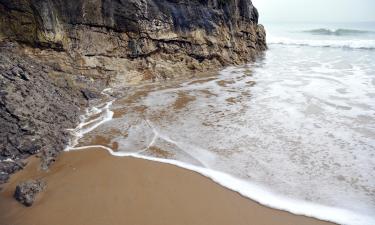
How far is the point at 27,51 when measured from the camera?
266 inches

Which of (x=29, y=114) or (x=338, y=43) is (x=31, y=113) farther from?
(x=338, y=43)

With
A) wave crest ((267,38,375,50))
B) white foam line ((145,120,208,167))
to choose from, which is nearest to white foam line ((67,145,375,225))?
white foam line ((145,120,208,167))

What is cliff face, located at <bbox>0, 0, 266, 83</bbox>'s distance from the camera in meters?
6.86

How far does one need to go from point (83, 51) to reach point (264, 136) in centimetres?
518

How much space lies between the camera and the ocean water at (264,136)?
3246mm

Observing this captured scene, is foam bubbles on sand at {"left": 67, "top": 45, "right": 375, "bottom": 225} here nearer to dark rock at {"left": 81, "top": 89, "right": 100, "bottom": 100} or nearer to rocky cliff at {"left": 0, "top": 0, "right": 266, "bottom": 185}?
dark rock at {"left": 81, "top": 89, "right": 100, "bottom": 100}

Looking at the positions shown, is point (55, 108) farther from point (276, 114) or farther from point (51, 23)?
point (276, 114)

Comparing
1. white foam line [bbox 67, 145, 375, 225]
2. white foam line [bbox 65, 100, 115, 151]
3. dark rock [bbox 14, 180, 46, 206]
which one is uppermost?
white foam line [bbox 65, 100, 115, 151]

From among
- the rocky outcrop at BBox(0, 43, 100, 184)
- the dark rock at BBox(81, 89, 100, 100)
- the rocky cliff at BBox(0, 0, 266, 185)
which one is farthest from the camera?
the dark rock at BBox(81, 89, 100, 100)

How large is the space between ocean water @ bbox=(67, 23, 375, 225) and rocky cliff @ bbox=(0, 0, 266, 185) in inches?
25.2

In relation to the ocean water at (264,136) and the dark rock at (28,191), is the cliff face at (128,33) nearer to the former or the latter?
the ocean water at (264,136)

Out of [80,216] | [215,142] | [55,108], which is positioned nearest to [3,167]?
[80,216]

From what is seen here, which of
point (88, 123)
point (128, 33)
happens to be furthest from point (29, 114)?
point (128, 33)

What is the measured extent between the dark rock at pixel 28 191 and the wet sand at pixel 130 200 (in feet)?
0.19
